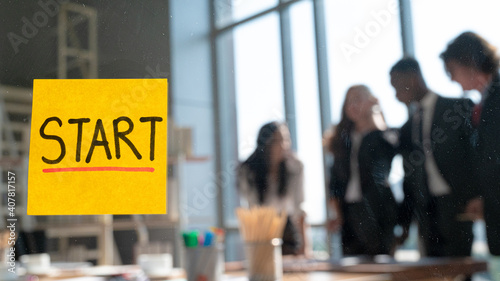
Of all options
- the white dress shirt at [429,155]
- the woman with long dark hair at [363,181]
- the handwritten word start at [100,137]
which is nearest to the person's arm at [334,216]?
the woman with long dark hair at [363,181]

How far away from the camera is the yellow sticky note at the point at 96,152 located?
19.0 inches

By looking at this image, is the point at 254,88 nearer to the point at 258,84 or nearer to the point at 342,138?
the point at 258,84

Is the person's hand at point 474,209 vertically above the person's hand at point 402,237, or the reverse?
the person's hand at point 474,209

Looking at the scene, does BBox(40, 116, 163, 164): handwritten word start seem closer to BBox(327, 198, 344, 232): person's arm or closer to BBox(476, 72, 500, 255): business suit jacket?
BBox(327, 198, 344, 232): person's arm

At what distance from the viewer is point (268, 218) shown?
46 centimetres

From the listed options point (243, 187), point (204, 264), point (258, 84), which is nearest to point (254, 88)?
point (258, 84)

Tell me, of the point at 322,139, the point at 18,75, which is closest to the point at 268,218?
the point at 322,139

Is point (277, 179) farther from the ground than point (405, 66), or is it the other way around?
point (405, 66)

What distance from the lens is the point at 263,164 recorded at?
461 millimetres

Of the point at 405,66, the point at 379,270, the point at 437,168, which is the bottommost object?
the point at 379,270

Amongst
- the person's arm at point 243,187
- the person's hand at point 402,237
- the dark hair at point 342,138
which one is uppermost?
the dark hair at point 342,138

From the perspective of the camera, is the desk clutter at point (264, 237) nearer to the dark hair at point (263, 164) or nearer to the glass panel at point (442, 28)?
the dark hair at point (263, 164)

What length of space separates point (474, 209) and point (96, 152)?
412 mm

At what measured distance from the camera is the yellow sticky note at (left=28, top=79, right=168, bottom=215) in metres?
0.48
